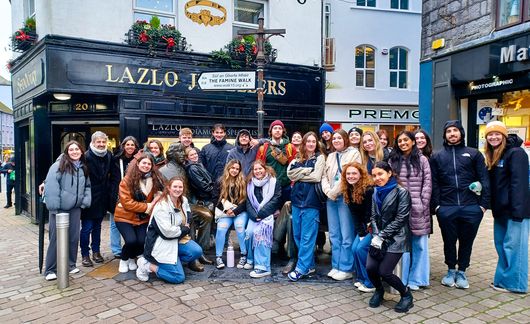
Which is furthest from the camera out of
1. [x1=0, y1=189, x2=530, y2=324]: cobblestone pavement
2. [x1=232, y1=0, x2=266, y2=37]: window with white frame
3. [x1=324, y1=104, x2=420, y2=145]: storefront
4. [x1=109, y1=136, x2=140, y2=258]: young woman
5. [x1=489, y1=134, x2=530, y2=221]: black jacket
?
[x1=324, y1=104, x2=420, y2=145]: storefront

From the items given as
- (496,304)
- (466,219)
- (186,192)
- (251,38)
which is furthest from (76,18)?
(496,304)

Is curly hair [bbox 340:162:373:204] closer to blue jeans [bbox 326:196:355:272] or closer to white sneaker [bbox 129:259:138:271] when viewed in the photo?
blue jeans [bbox 326:196:355:272]

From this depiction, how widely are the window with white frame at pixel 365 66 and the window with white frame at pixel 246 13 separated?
27.0ft

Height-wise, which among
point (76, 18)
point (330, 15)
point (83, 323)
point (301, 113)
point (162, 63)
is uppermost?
Answer: point (330, 15)

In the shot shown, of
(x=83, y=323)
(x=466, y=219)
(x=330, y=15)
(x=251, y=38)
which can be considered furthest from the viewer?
(x=330, y=15)

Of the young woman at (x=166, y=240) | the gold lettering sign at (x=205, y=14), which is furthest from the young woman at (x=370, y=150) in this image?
the gold lettering sign at (x=205, y=14)

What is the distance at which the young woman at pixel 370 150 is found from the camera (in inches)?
191

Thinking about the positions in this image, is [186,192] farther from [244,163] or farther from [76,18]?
[76,18]

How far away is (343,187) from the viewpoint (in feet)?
14.8

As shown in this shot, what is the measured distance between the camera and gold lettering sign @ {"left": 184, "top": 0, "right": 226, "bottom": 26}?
9031 millimetres

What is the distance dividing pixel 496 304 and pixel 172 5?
333 inches

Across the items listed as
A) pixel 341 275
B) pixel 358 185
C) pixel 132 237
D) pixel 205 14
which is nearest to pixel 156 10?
pixel 205 14

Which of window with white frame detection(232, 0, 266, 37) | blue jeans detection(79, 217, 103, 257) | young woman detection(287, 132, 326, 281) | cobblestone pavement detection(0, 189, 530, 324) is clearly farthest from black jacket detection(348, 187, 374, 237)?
window with white frame detection(232, 0, 266, 37)

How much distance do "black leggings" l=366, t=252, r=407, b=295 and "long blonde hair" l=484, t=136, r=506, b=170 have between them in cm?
165
